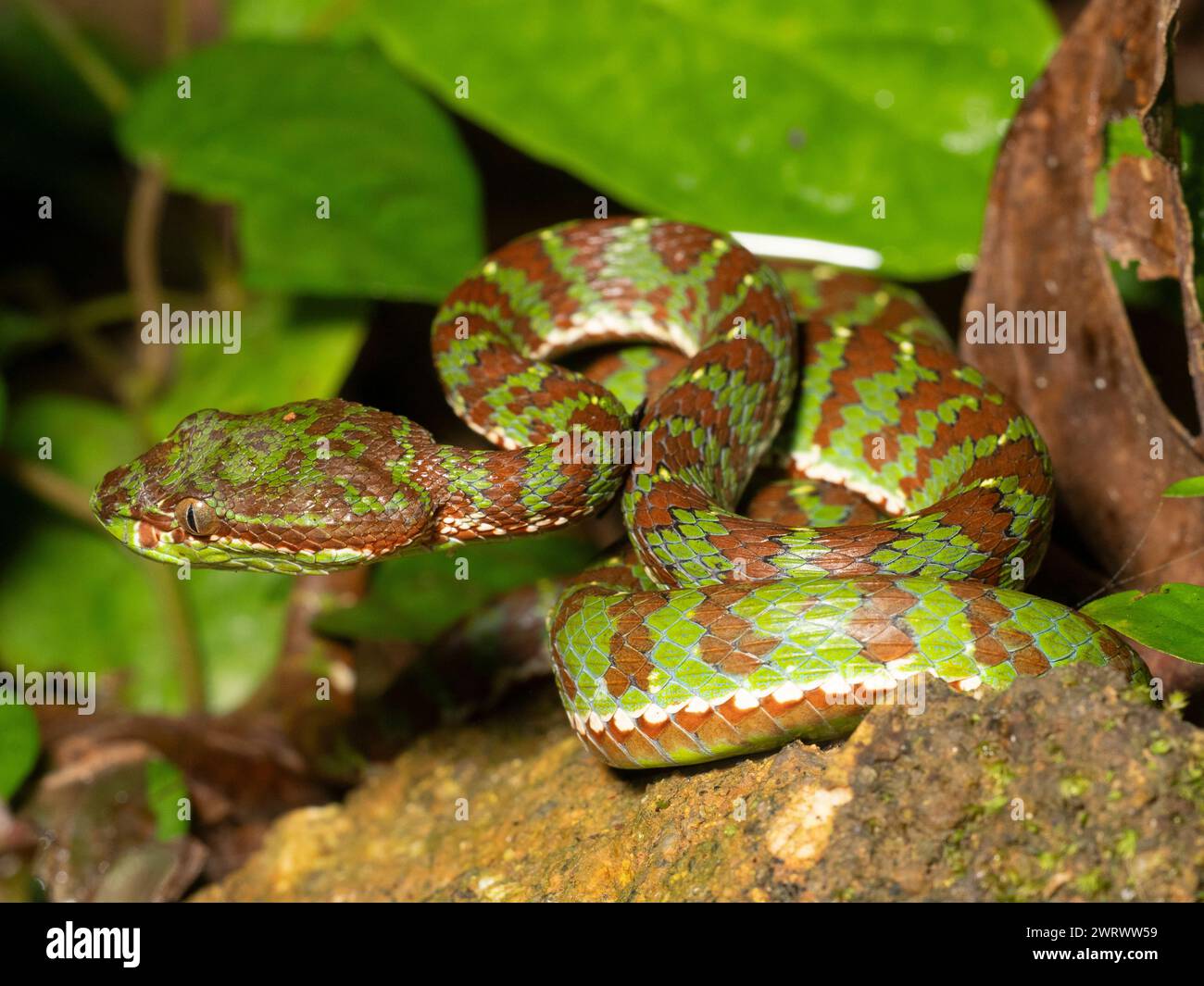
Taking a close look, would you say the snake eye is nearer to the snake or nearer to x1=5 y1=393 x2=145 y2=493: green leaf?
the snake

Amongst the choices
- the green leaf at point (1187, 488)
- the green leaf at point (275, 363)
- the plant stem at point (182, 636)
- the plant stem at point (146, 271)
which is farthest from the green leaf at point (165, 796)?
the green leaf at point (1187, 488)

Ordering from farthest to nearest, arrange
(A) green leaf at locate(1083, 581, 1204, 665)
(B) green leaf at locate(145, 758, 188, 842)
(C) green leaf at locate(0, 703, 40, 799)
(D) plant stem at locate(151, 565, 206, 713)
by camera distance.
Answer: (D) plant stem at locate(151, 565, 206, 713)
(B) green leaf at locate(145, 758, 188, 842)
(C) green leaf at locate(0, 703, 40, 799)
(A) green leaf at locate(1083, 581, 1204, 665)

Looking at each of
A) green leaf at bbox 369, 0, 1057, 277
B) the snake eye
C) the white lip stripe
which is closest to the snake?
the snake eye

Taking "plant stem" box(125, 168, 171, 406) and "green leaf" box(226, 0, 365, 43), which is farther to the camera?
"green leaf" box(226, 0, 365, 43)

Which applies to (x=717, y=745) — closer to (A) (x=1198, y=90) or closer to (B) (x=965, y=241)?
(B) (x=965, y=241)

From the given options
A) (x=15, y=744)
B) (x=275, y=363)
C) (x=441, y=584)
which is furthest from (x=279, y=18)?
(x=15, y=744)

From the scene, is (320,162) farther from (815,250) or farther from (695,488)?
(695,488)

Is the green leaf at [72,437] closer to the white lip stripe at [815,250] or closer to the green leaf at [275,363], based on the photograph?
the green leaf at [275,363]

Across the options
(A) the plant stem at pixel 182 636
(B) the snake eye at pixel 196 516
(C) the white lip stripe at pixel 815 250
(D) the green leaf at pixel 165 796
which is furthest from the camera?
(A) the plant stem at pixel 182 636
